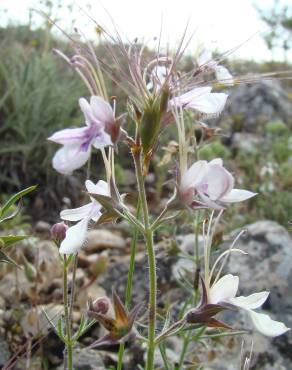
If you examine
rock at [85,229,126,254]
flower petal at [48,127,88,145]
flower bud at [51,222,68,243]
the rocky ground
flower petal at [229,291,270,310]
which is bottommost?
rock at [85,229,126,254]

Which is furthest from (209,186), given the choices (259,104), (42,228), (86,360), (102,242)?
(259,104)

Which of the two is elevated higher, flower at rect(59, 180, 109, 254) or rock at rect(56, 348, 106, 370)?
flower at rect(59, 180, 109, 254)

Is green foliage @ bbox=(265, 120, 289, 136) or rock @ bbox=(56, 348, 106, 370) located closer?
rock @ bbox=(56, 348, 106, 370)

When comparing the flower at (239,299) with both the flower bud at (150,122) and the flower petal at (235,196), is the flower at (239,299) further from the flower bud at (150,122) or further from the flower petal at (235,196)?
the flower bud at (150,122)

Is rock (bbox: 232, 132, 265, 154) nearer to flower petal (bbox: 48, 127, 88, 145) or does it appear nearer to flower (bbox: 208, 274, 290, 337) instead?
flower (bbox: 208, 274, 290, 337)

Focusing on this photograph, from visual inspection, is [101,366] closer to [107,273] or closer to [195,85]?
A: [107,273]

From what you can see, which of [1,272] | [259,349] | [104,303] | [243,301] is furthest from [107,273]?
[243,301]

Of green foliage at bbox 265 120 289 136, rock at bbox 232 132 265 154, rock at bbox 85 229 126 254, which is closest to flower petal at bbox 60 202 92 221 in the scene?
rock at bbox 85 229 126 254
